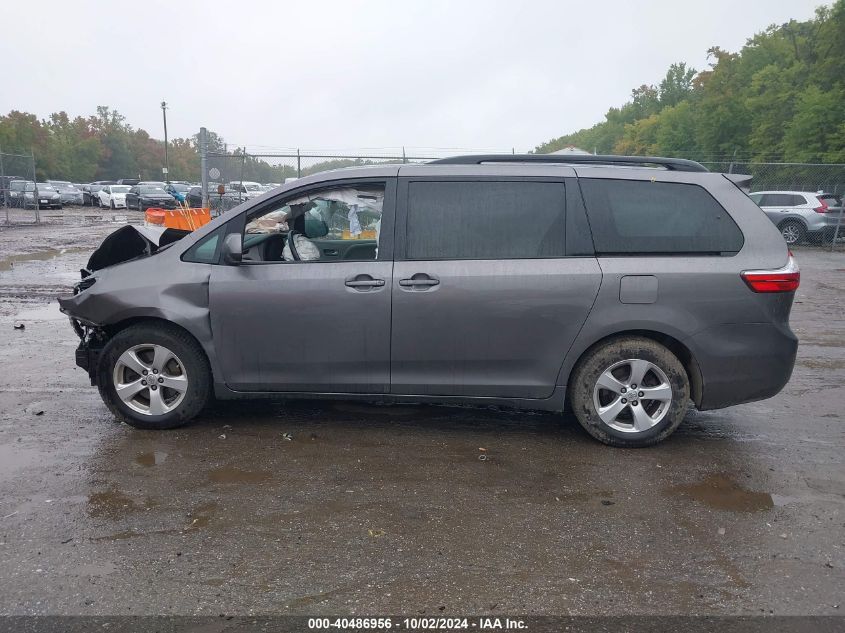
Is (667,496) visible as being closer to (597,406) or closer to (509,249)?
(597,406)

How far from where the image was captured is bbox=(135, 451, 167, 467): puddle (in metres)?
4.30

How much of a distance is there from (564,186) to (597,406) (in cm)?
148

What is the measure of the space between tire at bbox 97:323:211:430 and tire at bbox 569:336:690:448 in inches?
101

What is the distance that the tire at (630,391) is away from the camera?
4516mm

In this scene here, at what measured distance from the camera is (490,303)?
4492 millimetres

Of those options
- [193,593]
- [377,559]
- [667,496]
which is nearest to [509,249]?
[667,496]

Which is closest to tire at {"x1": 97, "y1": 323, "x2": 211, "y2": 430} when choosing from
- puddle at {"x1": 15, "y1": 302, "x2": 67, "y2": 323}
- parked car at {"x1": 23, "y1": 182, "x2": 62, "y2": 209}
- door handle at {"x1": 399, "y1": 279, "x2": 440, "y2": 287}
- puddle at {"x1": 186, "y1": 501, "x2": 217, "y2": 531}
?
puddle at {"x1": 186, "y1": 501, "x2": 217, "y2": 531}

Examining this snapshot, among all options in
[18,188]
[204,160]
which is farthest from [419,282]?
[18,188]

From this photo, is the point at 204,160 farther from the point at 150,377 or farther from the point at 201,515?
the point at 201,515

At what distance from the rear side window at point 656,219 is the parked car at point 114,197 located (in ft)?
134

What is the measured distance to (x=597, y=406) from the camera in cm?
459

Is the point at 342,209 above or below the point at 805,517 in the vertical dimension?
above

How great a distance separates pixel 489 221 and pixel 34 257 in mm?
13873

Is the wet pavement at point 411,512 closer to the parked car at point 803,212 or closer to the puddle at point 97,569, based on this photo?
the puddle at point 97,569
